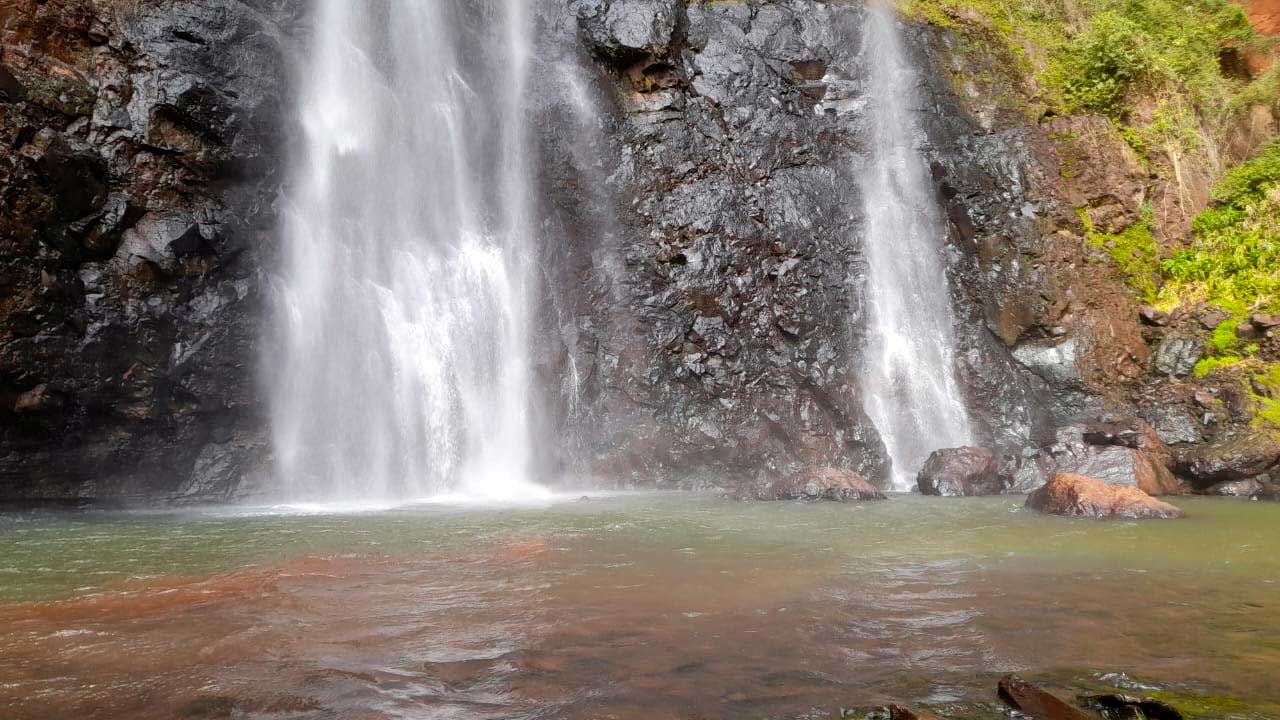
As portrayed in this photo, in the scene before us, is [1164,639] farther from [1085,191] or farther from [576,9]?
[576,9]

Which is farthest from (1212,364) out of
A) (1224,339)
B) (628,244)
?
(628,244)

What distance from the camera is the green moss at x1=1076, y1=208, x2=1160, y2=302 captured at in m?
18.8

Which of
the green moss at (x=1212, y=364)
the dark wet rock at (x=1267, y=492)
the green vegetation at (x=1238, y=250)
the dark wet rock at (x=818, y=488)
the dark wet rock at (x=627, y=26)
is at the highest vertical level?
the dark wet rock at (x=627, y=26)

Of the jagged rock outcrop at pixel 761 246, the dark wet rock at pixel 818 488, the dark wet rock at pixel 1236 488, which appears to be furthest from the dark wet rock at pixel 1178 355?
the dark wet rock at pixel 818 488

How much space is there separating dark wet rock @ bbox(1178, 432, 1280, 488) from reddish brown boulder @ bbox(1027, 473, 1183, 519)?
15.8 ft

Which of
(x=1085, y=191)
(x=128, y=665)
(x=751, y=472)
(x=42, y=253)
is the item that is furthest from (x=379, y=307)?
(x=1085, y=191)

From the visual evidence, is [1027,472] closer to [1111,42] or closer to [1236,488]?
[1236,488]

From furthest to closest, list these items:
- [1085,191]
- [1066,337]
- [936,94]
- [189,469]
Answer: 1. [936,94]
2. [1085,191]
3. [1066,337]
4. [189,469]

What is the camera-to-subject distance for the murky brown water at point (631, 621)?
3.65 metres

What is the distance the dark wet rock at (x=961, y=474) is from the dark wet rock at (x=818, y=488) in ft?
4.66

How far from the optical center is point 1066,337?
17828 millimetres

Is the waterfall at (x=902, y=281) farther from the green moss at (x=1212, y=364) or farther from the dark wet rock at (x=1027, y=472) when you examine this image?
the green moss at (x=1212, y=364)

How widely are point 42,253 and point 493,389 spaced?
8.32m

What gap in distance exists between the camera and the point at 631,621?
5000 millimetres
